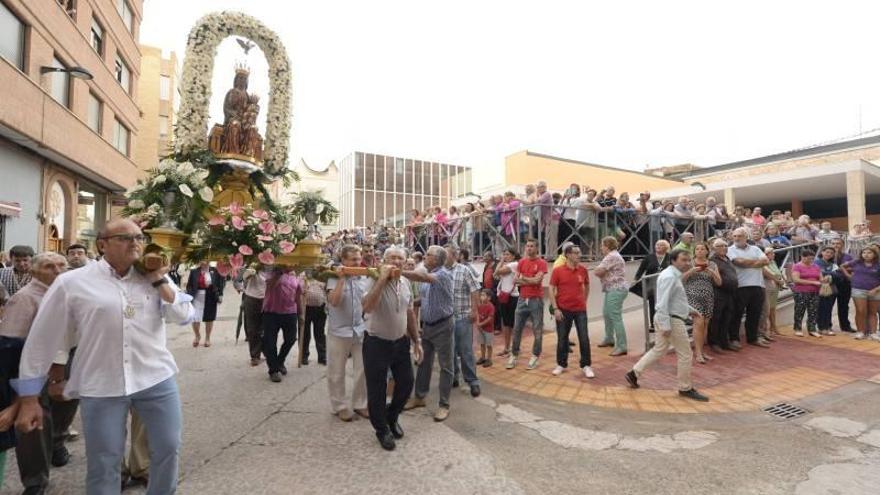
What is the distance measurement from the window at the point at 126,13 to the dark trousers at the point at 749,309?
80.8 ft

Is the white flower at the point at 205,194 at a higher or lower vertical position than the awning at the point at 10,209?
lower

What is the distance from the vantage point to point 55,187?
15.0 metres

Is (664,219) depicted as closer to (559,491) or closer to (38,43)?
(559,491)

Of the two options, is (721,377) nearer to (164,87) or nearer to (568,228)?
(568,228)

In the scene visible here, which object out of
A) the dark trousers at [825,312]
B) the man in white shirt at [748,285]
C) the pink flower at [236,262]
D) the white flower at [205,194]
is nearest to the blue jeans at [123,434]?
the pink flower at [236,262]

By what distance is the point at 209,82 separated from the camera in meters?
6.84

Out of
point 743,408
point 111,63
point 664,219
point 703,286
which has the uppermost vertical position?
point 111,63

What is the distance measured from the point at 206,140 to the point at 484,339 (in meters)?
5.31

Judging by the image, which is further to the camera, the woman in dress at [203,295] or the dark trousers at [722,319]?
the woman in dress at [203,295]

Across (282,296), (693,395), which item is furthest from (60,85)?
(693,395)

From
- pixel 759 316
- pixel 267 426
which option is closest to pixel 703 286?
pixel 759 316

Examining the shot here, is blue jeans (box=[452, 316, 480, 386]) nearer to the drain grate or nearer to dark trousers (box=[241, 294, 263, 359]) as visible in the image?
the drain grate

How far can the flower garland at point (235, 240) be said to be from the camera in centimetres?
425

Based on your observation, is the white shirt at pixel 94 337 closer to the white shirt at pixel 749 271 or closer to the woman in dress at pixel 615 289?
the woman in dress at pixel 615 289
